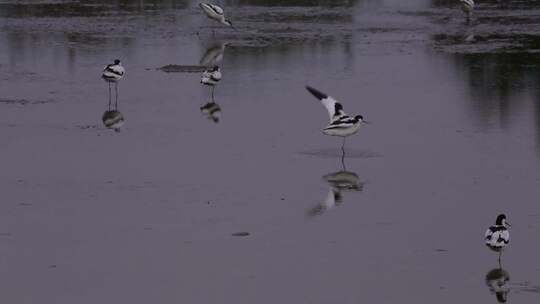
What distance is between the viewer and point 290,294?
44.2ft

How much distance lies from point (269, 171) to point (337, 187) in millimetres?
1195

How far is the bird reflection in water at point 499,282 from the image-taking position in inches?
527

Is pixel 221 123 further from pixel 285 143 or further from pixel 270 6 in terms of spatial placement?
pixel 270 6

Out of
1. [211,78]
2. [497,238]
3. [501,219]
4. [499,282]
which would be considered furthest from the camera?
[211,78]

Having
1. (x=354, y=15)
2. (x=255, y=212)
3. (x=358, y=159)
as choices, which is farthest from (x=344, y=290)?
(x=354, y=15)

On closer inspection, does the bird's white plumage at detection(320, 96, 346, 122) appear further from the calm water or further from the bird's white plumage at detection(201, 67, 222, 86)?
the bird's white plumage at detection(201, 67, 222, 86)

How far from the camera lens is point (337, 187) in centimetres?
1820

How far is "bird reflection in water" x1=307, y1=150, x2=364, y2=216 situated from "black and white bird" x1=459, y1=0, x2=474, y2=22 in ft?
60.7

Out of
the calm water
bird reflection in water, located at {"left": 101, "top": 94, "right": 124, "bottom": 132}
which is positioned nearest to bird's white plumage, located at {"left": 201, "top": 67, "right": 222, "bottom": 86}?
the calm water

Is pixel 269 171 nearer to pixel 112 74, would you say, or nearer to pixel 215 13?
pixel 112 74

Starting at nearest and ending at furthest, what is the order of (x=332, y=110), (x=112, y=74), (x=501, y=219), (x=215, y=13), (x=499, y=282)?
(x=499, y=282), (x=501, y=219), (x=332, y=110), (x=112, y=74), (x=215, y=13)

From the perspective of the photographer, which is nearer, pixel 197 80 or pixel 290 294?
pixel 290 294

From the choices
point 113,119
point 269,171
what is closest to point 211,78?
point 113,119

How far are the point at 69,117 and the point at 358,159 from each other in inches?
232
